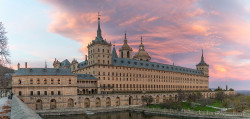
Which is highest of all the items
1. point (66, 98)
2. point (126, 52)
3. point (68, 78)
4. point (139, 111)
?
point (126, 52)

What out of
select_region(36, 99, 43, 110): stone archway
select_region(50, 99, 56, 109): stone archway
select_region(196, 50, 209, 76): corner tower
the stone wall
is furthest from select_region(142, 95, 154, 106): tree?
select_region(196, 50, 209, 76): corner tower

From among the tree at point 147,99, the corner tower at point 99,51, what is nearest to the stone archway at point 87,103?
the corner tower at point 99,51

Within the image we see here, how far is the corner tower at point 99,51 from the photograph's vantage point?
294ft

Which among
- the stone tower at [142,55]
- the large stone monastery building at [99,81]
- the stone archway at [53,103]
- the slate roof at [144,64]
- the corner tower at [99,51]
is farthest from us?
the stone tower at [142,55]

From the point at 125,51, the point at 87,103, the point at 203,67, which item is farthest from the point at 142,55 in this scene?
the point at 87,103

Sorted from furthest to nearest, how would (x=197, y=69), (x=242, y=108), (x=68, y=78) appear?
(x=197, y=69) → (x=68, y=78) → (x=242, y=108)

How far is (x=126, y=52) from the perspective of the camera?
13300 centimetres

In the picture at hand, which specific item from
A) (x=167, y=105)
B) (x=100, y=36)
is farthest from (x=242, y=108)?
(x=100, y=36)

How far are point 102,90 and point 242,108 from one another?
52.1 m

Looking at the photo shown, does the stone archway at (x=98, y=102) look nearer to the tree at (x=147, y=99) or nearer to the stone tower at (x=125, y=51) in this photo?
the tree at (x=147, y=99)

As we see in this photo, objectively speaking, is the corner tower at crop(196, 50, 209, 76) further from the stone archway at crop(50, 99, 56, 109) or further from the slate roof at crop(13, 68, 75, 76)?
the stone archway at crop(50, 99, 56, 109)

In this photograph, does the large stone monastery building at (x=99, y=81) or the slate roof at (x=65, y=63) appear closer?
the large stone monastery building at (x=99, y=81)

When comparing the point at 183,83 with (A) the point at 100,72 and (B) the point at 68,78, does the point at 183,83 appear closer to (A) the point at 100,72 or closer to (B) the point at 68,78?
(A) the point at 100,72

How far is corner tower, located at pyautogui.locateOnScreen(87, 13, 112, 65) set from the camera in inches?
3526
